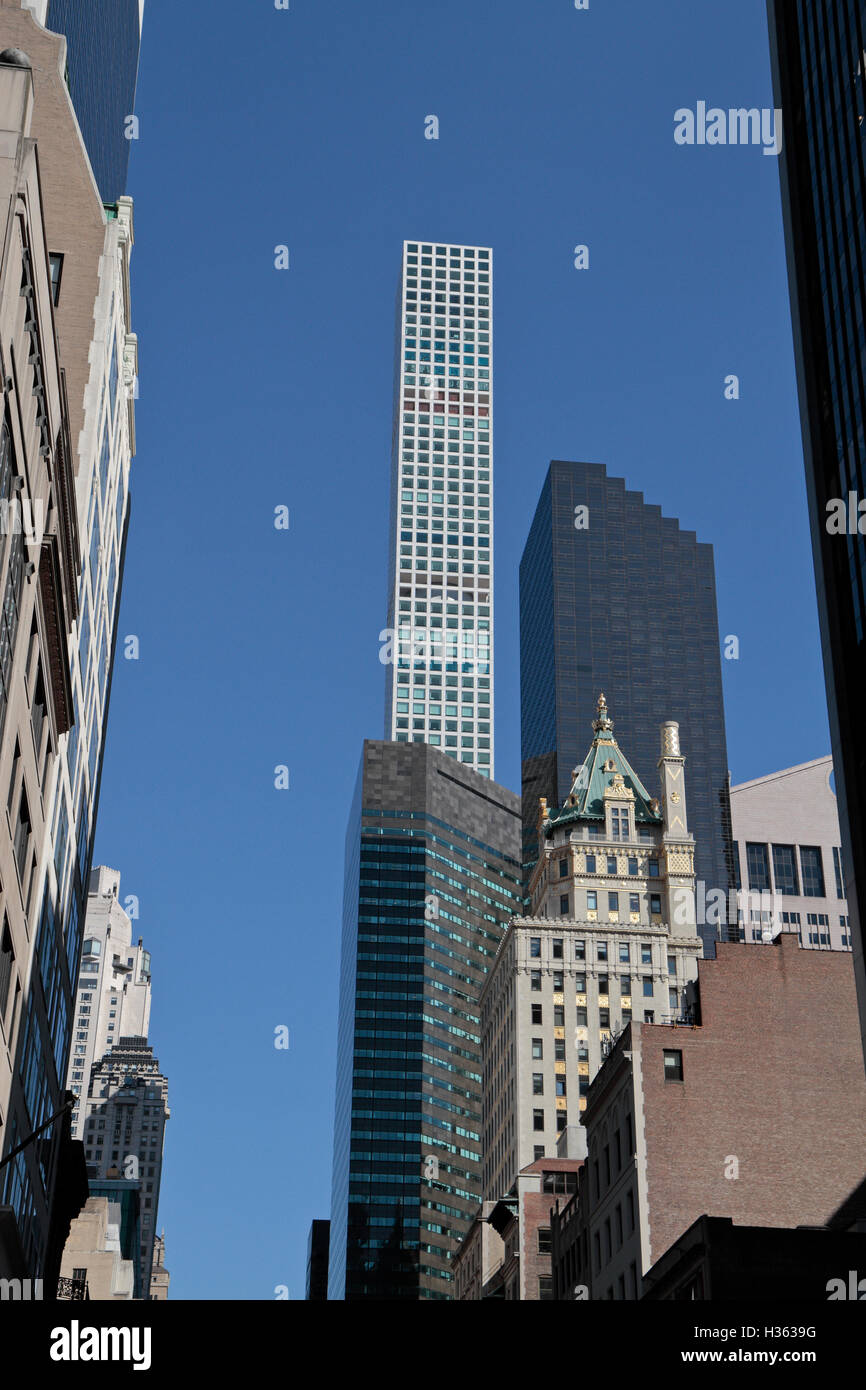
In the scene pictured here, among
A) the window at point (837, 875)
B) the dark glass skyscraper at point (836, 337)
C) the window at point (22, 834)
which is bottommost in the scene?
the window at point (22, 834)

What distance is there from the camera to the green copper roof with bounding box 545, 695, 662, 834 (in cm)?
18138

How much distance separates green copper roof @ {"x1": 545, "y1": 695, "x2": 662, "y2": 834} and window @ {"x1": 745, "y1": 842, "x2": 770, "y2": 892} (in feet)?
40.4

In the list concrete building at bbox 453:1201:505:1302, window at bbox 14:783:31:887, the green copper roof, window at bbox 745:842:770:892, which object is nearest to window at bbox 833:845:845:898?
window at bbox 745:842:770:892

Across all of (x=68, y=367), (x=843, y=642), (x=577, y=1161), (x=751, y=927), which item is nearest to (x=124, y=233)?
(x=68, y=367)

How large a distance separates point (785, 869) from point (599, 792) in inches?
838

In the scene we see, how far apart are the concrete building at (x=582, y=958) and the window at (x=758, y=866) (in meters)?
6.07

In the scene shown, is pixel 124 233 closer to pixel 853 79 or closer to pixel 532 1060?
pixel 853 79

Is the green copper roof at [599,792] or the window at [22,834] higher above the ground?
the green copper roof at [599,792]

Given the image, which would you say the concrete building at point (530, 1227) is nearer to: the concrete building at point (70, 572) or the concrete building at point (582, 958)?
the concrete building at point (582, 958)

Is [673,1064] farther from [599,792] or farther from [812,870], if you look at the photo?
[599,792]

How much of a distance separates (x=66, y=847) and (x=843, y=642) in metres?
28.9

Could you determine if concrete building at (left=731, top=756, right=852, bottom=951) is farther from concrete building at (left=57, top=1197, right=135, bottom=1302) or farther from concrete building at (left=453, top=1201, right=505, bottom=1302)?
concrete building at (left=57, top=1197, right=135, bottom=1302)

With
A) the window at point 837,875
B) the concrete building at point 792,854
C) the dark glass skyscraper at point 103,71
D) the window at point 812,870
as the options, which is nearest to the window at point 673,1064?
the dark glass skyscraper at point 103,71

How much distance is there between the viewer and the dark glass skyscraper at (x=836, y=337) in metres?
61.4
